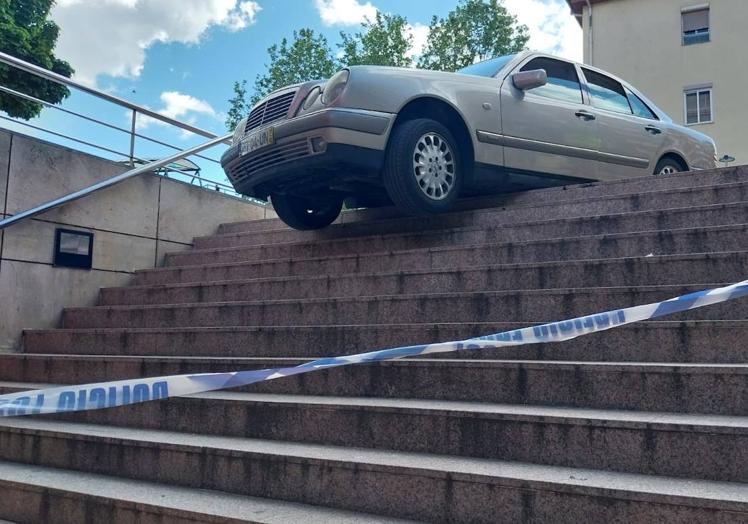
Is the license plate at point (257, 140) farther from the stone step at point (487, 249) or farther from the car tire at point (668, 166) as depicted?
the car tire at point (668, 166)

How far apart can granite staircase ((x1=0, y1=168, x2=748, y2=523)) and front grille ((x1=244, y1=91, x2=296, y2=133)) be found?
4.16 ft

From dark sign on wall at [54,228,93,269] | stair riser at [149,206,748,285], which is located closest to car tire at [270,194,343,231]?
stair riser at [149,206,748,285]

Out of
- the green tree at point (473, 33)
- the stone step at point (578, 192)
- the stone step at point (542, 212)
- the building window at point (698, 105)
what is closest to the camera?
the stone step at point (542, 212)

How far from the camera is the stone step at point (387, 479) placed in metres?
2.30

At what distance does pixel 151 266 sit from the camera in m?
7.33

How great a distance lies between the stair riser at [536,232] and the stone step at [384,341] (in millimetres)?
1299

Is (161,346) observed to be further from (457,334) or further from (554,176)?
(554,176)

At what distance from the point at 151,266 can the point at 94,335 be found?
2.09m

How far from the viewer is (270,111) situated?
5758 millimetres

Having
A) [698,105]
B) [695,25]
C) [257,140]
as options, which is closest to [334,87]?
[257,140]

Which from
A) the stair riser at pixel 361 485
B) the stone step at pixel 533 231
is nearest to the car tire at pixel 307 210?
the stone step at pixel 533 231

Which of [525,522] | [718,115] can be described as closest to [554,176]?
[525,522]

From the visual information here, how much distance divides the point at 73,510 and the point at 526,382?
86.2 inches

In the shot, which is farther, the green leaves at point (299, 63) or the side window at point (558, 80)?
the green leaves at point (299, 63)
